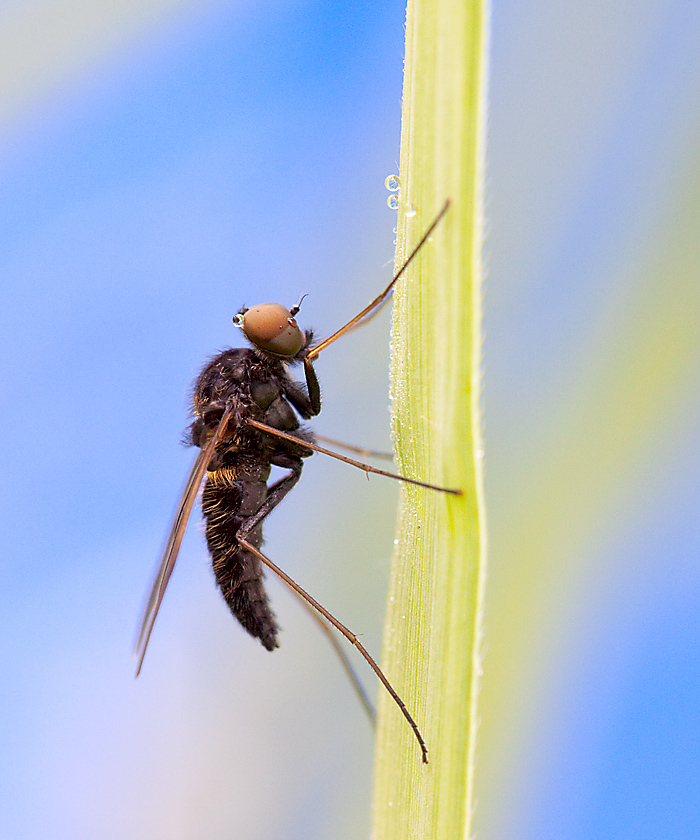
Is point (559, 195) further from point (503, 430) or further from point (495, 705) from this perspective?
point (495, 705)

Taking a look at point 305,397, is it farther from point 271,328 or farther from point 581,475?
point 581,475

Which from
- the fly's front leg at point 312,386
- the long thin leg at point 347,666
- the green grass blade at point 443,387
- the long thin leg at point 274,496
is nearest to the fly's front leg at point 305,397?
the fly's front leg at point 312,386

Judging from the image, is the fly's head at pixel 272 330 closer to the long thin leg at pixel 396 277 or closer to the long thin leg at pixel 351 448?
the long thin leg at pixel 396 277

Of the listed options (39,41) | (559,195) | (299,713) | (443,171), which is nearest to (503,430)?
(559,195)

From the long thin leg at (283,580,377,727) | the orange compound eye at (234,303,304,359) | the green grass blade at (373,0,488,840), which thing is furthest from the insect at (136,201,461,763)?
the green grass blade at (373,0,488,840)

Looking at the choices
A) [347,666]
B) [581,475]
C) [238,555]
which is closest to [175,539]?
[238,555]

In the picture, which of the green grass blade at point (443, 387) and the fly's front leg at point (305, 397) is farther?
the fly's front leg at point (305, 397)

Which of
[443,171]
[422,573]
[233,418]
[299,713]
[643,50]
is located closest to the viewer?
[443,171]
